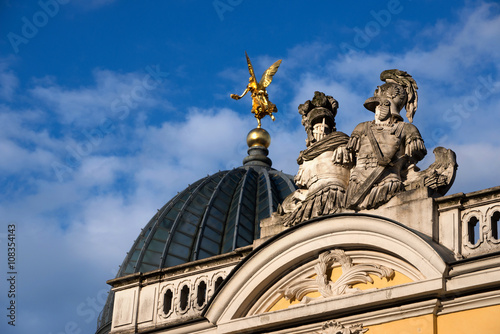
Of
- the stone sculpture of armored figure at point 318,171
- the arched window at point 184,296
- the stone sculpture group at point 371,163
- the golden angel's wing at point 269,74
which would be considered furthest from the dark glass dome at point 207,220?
the stone sculpture group at point 371,163

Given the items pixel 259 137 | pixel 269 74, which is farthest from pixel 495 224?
pixel 259 137

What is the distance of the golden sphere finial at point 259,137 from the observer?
44.8m

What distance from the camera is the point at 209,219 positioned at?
38969 mm

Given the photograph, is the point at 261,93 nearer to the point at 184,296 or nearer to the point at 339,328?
the point at 184,296

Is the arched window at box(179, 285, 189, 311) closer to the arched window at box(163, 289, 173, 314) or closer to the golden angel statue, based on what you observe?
the arched window at box(163, 289, 173, 314)

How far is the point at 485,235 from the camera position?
17875 millimetres

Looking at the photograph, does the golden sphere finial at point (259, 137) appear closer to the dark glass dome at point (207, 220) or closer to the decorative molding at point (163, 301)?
the dark glass dome at point (207, 220)

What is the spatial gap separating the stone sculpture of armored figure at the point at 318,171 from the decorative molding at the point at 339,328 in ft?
6.23

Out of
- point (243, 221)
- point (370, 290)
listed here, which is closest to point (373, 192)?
point (370, 290)

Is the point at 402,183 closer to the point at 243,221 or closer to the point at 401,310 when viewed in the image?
the point at 401,310

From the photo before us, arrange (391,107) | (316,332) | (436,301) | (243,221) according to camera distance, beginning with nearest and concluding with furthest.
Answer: (436,301)
(316,332)
(391,107)
(243,221)

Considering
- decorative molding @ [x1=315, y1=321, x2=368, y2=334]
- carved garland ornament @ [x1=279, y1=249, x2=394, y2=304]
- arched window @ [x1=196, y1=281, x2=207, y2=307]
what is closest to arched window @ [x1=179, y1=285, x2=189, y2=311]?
arched window @ [x1=196, y1=281, x2=207, y2=307]

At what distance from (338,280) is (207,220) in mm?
20017

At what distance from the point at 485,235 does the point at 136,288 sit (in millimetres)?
6564
